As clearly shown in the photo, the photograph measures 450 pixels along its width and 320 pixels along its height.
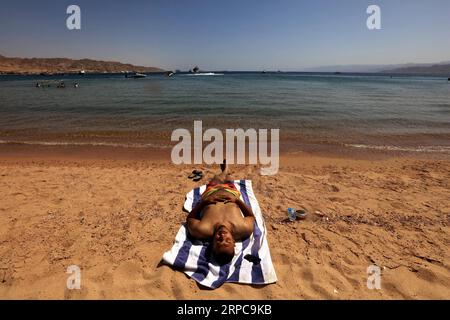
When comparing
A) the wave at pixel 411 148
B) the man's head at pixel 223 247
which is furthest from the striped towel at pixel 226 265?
the wave at pixel 411 148

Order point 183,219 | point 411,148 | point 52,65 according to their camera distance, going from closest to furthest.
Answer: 1. point 183,219
2. point 411,148
3. point 52,65

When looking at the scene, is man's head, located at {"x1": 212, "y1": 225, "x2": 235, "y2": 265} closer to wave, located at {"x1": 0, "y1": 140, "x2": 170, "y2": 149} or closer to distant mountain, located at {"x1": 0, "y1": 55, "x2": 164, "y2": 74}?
wave, located at {"x1": 0, "y1": 140, "x2": 170, "y2": 149}

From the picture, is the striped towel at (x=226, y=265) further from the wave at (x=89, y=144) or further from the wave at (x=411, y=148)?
the wave at (x=411, y=148)

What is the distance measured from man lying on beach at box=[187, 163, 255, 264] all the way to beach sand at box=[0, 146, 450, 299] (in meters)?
0.47

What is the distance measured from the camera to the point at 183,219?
5.27 meters

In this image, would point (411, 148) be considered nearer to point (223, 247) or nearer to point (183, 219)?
point (183, 219)

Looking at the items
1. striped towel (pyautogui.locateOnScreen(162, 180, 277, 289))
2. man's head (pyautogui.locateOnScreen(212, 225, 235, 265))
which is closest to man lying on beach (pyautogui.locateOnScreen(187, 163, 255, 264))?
man's head (pyautogui.locateOnScreen(212, 225, 235, 265))

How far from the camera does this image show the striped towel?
3808 millimetres

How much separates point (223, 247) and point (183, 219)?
152cm

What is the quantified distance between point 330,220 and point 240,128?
9341mm

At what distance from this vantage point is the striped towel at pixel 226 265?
3.81m

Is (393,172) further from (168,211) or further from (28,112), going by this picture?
(28,112)

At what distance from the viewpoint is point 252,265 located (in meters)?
4.02

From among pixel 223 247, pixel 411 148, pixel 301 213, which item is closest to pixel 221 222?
pixel 223 247
